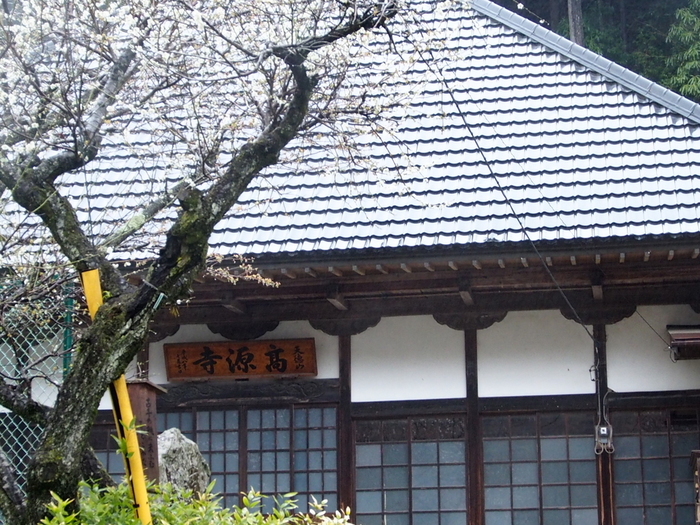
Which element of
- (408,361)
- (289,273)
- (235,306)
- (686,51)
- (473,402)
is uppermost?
(686,51)

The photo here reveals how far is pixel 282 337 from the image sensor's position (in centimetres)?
718

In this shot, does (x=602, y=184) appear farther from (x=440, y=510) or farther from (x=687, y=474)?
(x=440, y=510)

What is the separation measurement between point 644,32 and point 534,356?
38.1 ft

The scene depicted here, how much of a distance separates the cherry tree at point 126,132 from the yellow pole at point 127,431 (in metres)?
0.09

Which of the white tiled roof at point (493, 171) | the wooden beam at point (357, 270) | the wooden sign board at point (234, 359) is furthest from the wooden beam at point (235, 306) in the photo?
the wooden beam at point (357, 270)

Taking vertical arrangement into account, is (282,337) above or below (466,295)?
below

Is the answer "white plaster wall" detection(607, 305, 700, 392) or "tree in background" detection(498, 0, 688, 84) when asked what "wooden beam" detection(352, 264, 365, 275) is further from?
"tree in background" detection(498, 0, 688, 84)

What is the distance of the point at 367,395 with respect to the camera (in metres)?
7.02

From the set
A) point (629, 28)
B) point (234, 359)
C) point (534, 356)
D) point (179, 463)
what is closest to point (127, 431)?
point (179, 463)

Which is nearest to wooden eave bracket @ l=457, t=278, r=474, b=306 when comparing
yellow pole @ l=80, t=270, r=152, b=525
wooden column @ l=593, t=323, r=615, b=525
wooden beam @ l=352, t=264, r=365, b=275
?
wooden beam @ l=352, t=264, r=365, b=275

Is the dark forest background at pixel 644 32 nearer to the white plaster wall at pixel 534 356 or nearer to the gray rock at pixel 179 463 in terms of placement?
the white plaster wall at pixel 534 356

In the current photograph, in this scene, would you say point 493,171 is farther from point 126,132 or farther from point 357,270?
point 126,132

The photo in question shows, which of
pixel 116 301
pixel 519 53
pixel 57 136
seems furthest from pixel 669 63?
pixel 116 301

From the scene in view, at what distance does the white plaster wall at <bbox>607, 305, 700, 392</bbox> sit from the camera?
6.64 metres
